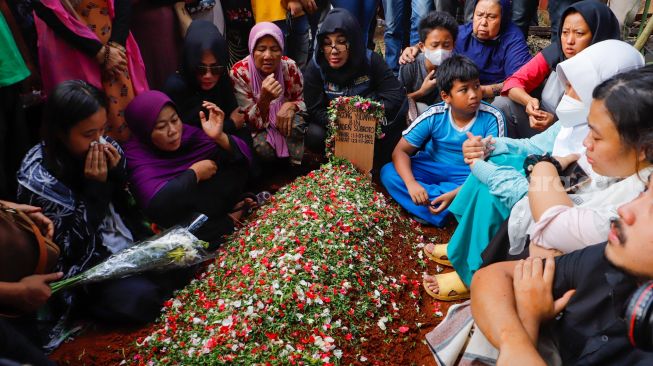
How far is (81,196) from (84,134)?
15.6 inches

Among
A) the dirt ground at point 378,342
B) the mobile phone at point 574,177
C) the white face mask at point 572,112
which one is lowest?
the dirt ground at point 378,342

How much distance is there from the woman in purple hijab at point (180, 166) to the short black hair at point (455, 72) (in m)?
1.79

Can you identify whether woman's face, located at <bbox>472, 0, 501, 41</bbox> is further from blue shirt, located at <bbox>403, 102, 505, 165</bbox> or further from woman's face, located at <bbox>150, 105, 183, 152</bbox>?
woman's face, located at <bbox>150, 105, 183, 152</bbox>

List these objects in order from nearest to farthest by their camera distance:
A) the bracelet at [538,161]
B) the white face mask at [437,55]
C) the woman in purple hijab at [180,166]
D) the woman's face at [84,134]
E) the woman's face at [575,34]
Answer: the bracelet at [538,161], the woman's face at [84,134], the woman in purple hijab at [180,166], the woman's face at [575,34], the white face mask at [437,55]

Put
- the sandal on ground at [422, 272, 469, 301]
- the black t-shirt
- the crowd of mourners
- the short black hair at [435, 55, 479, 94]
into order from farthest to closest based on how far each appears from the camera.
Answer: the short black hair at [435, 55, 479, 94] < the sandal on ground at [422, 272, 469, 301] < the crowd of mourners < the black t-shirt

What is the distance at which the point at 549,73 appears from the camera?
4.34m

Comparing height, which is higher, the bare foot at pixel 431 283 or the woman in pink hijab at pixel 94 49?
the woman in pink hijab at pixel 94 49

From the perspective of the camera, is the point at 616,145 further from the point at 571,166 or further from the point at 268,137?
the point at 268,137

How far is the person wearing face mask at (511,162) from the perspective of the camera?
103 inches

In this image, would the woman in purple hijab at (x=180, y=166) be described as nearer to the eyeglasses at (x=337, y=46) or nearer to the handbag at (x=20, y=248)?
the handbag at (x=20, y=248)

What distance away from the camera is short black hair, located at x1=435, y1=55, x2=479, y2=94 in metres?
3.82

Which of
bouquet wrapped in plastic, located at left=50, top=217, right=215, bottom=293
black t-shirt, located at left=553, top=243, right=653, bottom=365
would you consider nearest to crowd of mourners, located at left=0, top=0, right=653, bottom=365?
black t-shirt, located at left=553, top=243, right=653, bottom=365

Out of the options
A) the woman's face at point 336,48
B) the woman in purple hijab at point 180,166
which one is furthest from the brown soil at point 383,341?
the woman's face at point 336,48

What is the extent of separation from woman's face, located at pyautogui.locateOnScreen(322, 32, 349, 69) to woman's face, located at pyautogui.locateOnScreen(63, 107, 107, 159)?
206 cm
